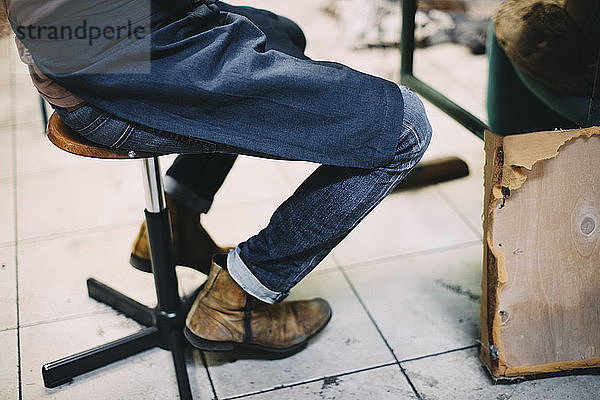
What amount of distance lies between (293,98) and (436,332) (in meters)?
0.70

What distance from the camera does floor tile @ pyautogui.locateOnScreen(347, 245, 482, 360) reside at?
1.55 metres

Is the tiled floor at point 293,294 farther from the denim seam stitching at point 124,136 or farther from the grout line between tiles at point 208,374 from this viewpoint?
the denim seam stitching at point 124,136

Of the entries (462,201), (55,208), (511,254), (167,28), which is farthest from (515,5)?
(55,208)

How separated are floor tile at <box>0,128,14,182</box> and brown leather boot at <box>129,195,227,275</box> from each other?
0.88m

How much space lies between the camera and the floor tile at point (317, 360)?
4.76ft

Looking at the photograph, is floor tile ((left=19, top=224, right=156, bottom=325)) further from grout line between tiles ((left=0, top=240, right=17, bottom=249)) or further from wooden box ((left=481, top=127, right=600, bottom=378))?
wooden box ((left=481, top=127, right=600, bottom=378))

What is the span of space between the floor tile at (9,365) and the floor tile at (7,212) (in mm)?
408

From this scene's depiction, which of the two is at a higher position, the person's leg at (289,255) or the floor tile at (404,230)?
the person's leg at (289,255)

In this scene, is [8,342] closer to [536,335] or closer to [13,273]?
[13,273]

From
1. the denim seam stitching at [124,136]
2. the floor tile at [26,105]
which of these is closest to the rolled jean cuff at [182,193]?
the denim seam stitching at [124,136]

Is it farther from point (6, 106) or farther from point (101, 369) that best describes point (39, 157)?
point (101, 369)

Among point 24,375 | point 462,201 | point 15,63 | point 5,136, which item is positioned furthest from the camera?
point 15,63

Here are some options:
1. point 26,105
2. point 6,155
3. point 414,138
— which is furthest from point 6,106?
point 414,138

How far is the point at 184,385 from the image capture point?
1.39 metres
